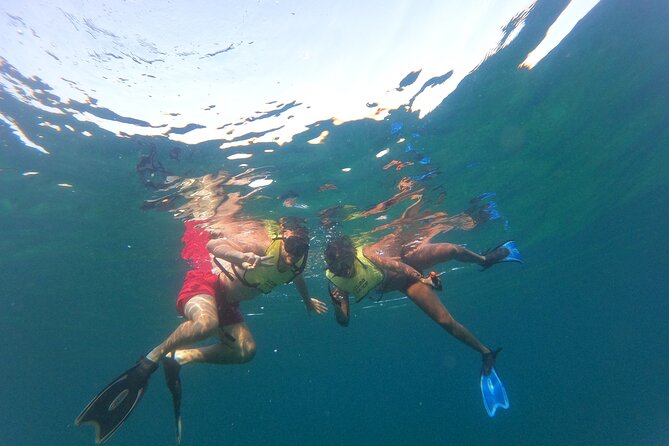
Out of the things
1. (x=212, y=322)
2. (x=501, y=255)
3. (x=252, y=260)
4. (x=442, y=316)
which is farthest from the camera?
(x=501, y=255)

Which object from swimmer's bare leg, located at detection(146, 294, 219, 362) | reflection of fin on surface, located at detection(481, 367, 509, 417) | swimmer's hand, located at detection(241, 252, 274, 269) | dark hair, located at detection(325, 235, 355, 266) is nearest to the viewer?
swimmer's bare leg, located at detection(146, 294, 219, 362)

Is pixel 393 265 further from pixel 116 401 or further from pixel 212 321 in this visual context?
pixel 116 401

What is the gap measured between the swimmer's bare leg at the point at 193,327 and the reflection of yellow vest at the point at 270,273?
886mm

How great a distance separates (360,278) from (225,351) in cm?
325

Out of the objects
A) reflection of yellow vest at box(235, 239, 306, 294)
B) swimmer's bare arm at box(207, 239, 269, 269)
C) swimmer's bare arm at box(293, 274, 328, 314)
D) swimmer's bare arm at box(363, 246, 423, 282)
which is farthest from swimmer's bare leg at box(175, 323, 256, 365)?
swimmer's bare arm at box(363, 246, 423, 282)

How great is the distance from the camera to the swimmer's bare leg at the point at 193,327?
5746 mm

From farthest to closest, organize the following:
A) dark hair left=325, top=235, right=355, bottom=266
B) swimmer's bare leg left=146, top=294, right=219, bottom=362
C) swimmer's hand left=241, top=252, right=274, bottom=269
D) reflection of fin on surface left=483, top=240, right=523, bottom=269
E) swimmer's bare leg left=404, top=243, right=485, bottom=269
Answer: swimmer's bare leg left=404, top=243, right=485, bottom=269
reflection of fin on surface left=483, top=240, right=523, bottom=269
dark hair left=325, top=235, right=355, bottom=266
swimmer's hand left=241, top=252, right=274, bottom=269
swimmer's bare leg left=146, top=294, right=219, bottom=362

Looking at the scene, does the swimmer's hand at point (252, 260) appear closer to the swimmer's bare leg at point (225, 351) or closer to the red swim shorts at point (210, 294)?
the swimmer's bare leg at point (225, 351)

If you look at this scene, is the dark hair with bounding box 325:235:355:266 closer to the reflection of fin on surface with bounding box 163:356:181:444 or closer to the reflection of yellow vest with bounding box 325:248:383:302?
the reflection of yellow vest with bounding box 325:248:383:302

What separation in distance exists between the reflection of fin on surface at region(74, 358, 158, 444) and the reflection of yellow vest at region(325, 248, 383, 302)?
13.3ft

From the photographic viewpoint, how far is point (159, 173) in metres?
10.9

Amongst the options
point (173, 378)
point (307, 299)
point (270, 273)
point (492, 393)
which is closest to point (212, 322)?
point (173, 378)

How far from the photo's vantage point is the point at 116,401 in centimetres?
552

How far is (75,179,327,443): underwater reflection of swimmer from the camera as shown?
5535mm
